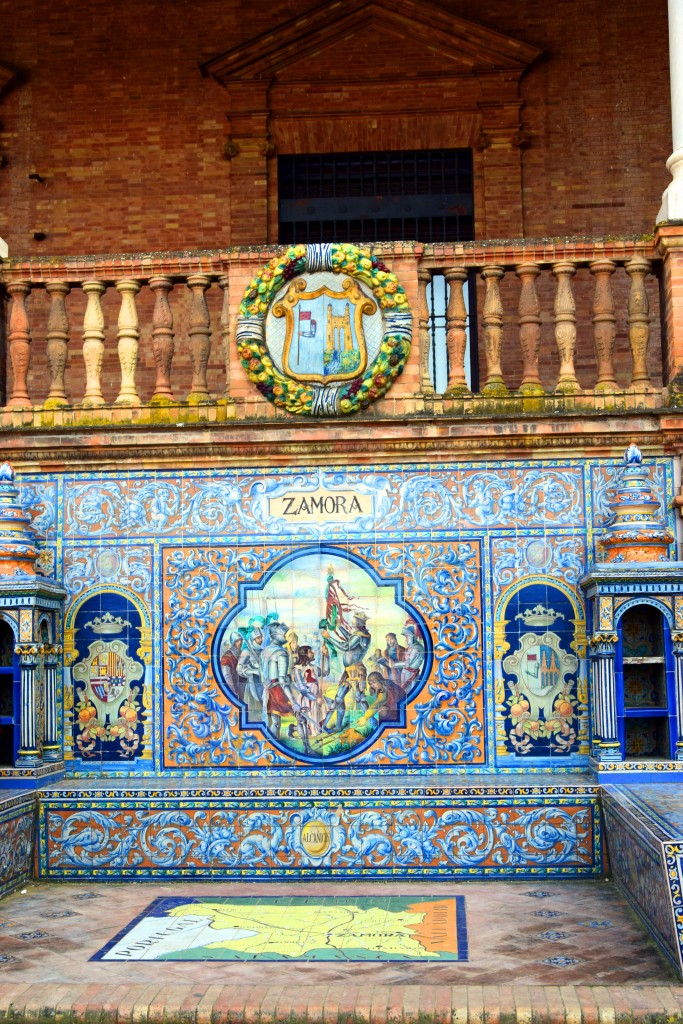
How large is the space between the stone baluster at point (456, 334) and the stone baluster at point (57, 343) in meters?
2.98

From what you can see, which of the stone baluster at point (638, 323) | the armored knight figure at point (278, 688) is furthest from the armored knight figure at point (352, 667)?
the stone baluster at point (638, 323)

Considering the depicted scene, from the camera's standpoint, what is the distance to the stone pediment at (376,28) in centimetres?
1382

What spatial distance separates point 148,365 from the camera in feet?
45.5

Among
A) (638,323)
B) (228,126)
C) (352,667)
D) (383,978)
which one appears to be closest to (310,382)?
(352,667)

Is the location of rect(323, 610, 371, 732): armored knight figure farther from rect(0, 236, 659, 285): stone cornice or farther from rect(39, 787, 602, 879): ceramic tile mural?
rect(0, 236, 659, 285): stone cornice

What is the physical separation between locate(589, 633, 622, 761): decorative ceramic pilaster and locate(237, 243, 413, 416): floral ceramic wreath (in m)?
2.49

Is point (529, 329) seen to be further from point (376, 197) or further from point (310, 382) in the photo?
point (376, 197)

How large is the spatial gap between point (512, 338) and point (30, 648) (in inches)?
243

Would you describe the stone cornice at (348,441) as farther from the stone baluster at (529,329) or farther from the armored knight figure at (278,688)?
the armored knight figure at (278,688)

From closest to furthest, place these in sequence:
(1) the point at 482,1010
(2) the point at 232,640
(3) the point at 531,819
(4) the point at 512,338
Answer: (1) the point at 482,1010, (3) the point at 531,819, (2) the point at 232,640, (4) the point at 512,338

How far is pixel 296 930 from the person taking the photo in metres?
8.09

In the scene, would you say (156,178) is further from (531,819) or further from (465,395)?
(531,819)

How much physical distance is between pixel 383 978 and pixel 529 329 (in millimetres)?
Answer: 5233

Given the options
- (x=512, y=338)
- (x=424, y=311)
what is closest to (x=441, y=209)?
(x=512, y=338)
